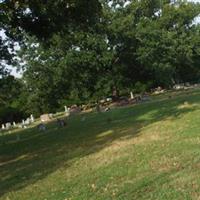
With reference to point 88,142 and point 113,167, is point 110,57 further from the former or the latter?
point 113,167

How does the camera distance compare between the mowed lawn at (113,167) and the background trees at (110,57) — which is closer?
the mowed lawn at (113,167)

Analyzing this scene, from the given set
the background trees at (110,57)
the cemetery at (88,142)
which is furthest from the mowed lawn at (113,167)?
the background trees at (110,57)

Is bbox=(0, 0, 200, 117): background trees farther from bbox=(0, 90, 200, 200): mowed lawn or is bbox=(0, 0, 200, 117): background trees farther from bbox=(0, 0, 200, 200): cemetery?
bbox=(0, 90, 200, 200): mowed lawn

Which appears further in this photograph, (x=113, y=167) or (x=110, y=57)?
(x=110, y=57)

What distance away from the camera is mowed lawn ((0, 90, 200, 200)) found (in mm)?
9562

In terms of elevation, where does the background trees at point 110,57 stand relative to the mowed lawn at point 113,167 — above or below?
above

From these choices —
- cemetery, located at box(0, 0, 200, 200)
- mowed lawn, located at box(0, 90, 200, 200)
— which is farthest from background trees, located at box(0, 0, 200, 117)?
mowed lawn, located at box(0, 90, 200, 200)

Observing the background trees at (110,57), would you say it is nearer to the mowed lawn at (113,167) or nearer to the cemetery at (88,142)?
the cemetery at (88,142)

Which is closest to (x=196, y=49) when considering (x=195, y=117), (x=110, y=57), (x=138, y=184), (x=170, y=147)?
(x=110, y=57)

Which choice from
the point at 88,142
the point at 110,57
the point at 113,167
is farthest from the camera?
the point at 110,57

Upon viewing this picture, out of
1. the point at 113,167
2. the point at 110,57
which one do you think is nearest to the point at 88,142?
the point at 113,167

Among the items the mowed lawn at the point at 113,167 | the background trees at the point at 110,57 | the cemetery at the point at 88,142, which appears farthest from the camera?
the background trees at the point at 110,57

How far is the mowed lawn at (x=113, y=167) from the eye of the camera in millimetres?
9562

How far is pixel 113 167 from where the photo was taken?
40.0 feet
